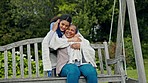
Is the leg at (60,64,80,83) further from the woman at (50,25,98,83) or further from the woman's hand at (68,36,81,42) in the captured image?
the woman's hand at (68,36,81,42)

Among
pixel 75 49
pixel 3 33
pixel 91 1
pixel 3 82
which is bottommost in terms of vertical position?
pixel 3 82

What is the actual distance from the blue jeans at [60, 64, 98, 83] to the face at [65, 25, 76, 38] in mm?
422

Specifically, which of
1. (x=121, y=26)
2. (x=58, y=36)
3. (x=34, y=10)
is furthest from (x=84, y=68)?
(x=34, y=10)

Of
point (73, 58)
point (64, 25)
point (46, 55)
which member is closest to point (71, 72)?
point (73, 58)

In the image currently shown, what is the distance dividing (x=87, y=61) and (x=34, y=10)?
387 inches

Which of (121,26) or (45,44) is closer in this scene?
(45,44)

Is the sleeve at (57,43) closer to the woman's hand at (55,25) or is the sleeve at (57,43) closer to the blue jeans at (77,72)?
the woman's hand at (55,25)

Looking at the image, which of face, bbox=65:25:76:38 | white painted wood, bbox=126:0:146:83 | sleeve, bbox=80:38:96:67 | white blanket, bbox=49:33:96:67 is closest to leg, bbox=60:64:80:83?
white blanket, bbox=49:33:96:67

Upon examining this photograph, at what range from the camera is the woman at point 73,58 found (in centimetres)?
435

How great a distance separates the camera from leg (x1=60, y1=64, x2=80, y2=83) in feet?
14.0

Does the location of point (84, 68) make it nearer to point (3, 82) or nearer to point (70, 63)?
point (70, 63)

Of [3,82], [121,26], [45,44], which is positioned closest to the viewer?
[3,82]

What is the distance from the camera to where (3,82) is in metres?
4.24

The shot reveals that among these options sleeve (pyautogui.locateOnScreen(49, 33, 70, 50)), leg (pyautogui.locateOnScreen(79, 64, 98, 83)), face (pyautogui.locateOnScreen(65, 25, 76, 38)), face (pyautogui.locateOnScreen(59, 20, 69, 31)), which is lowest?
leg (pyautogui.locateOnScreen(79, 64, 98, 83))
